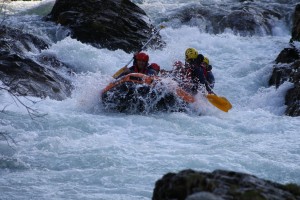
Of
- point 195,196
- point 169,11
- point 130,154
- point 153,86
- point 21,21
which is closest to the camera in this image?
point 195,196

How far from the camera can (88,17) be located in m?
16.5

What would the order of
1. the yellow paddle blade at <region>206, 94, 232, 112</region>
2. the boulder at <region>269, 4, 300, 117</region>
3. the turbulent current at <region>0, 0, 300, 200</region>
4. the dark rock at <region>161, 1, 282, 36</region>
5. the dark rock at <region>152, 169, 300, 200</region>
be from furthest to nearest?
the dark rock at <region>161, 1, 282, 36</region> → the boulder at <region>269, 4, 300, 117</region> → the yellow paddle blade at <region>206, 94, 232, 112</region> → the turbulent current at <region>0, 0, 300, 200</region> → the dark rock at <region>152, 169, 300, 200</region>

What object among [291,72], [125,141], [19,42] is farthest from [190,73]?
[19,42]

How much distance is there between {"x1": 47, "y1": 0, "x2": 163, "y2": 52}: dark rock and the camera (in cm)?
1600

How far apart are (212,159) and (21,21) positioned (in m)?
12.1

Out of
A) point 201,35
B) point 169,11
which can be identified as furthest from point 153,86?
point 169,11

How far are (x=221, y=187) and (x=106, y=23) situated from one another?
13.2 meters

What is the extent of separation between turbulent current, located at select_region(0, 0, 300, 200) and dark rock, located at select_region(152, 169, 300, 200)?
92.4 inches

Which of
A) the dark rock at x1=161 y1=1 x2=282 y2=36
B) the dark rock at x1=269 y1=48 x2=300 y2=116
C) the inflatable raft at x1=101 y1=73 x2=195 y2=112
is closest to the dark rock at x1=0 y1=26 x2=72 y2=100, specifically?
the inflatable raft at x1=101 y1=73 x2=195 y2=112

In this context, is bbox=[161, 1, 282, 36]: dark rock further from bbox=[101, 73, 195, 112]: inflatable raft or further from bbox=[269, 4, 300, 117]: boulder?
bbox=[101, 73, 195, 112]: inflatable raft

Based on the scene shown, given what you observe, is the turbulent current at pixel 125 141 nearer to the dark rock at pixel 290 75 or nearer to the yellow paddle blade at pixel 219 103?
the yellow paddle blade at pixel 219 103

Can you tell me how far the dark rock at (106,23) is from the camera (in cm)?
1600

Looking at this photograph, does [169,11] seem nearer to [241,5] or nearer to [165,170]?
[241,5]

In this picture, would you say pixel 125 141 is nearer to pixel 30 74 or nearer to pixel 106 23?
pixel 30 74
